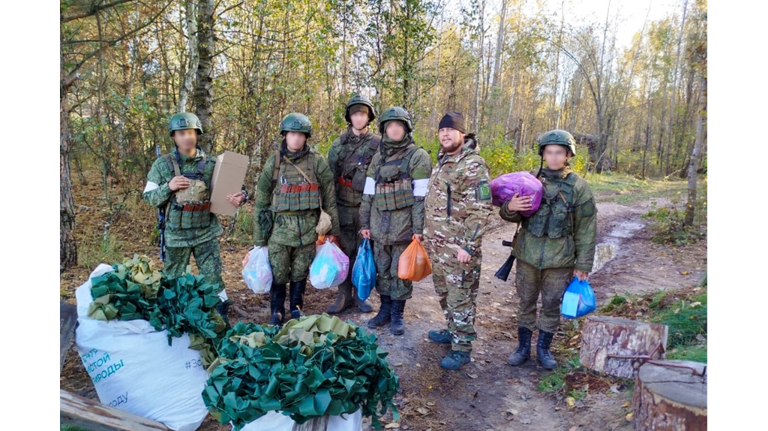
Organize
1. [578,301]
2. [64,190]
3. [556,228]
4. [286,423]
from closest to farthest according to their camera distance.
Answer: [286,423]
[578,301]
[556,228]
[64,190]

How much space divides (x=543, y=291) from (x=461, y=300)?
2.50 feet

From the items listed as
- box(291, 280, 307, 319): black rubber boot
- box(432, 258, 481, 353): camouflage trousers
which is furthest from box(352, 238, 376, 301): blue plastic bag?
box(432, 258, 481, 353): camouflage trousers

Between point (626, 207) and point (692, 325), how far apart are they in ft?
35.4

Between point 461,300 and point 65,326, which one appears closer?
point 65,326

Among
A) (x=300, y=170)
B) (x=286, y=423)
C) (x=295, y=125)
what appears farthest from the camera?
(x=300, y=170)

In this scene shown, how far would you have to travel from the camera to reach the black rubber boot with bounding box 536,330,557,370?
4.17 metres

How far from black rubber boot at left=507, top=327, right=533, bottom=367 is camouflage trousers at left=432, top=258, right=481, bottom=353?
0.49 metres

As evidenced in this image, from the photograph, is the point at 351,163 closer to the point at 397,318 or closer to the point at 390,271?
the point at 390,271

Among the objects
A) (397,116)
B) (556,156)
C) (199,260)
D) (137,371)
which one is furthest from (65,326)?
(556,156)

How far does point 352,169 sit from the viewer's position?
4.91 m

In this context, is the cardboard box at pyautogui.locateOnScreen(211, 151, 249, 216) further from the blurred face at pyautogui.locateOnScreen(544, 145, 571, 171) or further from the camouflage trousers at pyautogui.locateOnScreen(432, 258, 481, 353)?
the blurred face at pyautogui.locateOnScreen(544, 145, 571, 171)

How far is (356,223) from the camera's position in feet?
16.7
